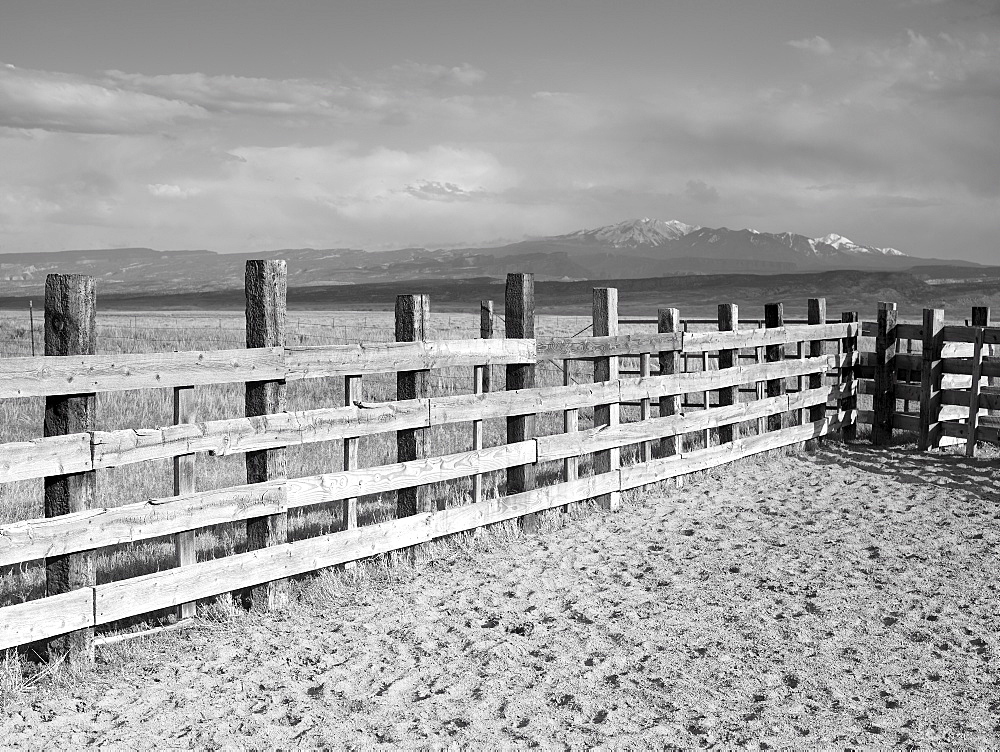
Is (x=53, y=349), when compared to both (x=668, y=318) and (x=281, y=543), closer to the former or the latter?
(x=281, y=543)

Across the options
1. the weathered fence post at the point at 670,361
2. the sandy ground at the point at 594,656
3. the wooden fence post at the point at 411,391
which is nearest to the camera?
the sandy ground at the point at 594,656

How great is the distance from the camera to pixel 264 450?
20.1 ft

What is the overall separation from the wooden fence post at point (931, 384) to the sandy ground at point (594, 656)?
4.57m

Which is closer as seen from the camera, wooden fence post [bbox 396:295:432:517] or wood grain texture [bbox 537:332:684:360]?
wooden fence post [bbox 396:295:432:517]

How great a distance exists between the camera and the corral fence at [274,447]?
518 cm

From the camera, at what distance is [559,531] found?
8.03m

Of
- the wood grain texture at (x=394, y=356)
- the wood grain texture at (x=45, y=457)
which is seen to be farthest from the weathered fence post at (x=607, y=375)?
the wood grain texture at (x=45, y=457)

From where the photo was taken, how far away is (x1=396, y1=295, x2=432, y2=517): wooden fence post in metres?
7.18

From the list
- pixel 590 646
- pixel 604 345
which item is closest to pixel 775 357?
pixel 604 345

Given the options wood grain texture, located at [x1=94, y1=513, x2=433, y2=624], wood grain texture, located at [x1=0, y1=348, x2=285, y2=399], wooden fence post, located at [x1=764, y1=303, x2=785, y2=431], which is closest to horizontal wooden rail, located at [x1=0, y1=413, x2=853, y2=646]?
wood grain texture, located at [x1=94, y1=513, x2=433, y2=624]

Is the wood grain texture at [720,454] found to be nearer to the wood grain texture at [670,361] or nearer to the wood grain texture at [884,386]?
the wood grain texture at [670,361]

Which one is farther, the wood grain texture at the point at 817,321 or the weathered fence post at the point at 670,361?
the wood grain texture at the point at 817,321

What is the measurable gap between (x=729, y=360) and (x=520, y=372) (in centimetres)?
399

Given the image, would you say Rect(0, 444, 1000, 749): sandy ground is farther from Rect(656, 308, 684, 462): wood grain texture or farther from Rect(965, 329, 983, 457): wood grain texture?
Rect(965, 329, 983, 457): wood grain texture
